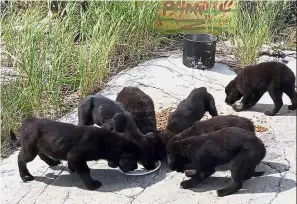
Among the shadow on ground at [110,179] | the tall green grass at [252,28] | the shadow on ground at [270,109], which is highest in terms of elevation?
the tall green grass at [252,28]

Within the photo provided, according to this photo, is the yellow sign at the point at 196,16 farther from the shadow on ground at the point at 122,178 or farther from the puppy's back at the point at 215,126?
the shadow on ground at the point at 122,178

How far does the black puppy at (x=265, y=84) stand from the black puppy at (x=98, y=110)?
69.2 inches

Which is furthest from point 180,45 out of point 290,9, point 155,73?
point 290,9

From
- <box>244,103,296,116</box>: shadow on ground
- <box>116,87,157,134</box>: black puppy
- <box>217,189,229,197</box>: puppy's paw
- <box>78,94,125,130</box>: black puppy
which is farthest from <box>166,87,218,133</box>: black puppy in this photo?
<box>217,189,229,197</box>: puppy's paw

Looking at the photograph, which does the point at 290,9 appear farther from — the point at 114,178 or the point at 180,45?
the point at 114,178

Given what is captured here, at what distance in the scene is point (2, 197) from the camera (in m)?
5.29

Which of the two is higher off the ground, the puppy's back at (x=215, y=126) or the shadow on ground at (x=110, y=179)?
the puppy's back at (x=215, y=126)

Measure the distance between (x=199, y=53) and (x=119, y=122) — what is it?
9.67 ft

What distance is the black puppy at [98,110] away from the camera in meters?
6.16

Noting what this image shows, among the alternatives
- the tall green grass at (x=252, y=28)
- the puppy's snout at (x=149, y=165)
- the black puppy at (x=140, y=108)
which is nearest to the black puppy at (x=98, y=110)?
the black puppy at (x=140, y=108)

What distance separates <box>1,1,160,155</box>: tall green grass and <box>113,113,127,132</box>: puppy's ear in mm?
1463

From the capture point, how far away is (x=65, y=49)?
770 cm

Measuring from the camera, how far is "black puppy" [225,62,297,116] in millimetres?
6754

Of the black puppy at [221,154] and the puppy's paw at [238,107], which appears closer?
the black puppy at [221,154]
